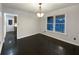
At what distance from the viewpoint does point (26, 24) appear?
1.64m

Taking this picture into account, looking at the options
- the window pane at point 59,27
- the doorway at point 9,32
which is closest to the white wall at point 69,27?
the window pane at point 59,27

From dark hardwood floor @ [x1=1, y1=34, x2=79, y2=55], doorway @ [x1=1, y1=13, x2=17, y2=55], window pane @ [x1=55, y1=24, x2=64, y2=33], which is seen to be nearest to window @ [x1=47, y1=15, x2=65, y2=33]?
window pane @ [x1=55, y1=24, x2=64, y2=33]

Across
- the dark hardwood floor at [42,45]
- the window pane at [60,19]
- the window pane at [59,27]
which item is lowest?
the dark hardwood floor at [42,45]

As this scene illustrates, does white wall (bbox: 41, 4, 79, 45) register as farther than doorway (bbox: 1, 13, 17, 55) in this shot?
Yes

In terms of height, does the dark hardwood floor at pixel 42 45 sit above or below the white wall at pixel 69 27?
below

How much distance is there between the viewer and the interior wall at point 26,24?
5.16 feet

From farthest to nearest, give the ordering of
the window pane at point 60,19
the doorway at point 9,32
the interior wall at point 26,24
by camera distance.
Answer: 1. the window pane at point 60,19
2. the interior wall at point 26,24
3. the doorway at point 9,32

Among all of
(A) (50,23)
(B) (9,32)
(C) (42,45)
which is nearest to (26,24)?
(B) (9,32)

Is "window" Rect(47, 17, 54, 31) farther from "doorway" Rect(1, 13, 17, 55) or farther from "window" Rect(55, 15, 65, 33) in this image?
"doorway" Rect(1, 13, 17, 55)

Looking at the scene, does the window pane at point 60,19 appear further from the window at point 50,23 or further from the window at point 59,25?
the window at point 50,23

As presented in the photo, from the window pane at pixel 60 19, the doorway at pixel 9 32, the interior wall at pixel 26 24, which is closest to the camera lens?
the doorway at pixel 9 32

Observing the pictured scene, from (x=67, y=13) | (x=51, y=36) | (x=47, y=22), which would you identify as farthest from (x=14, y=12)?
(x=67, y=13)

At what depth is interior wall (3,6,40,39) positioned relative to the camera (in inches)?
62.0
